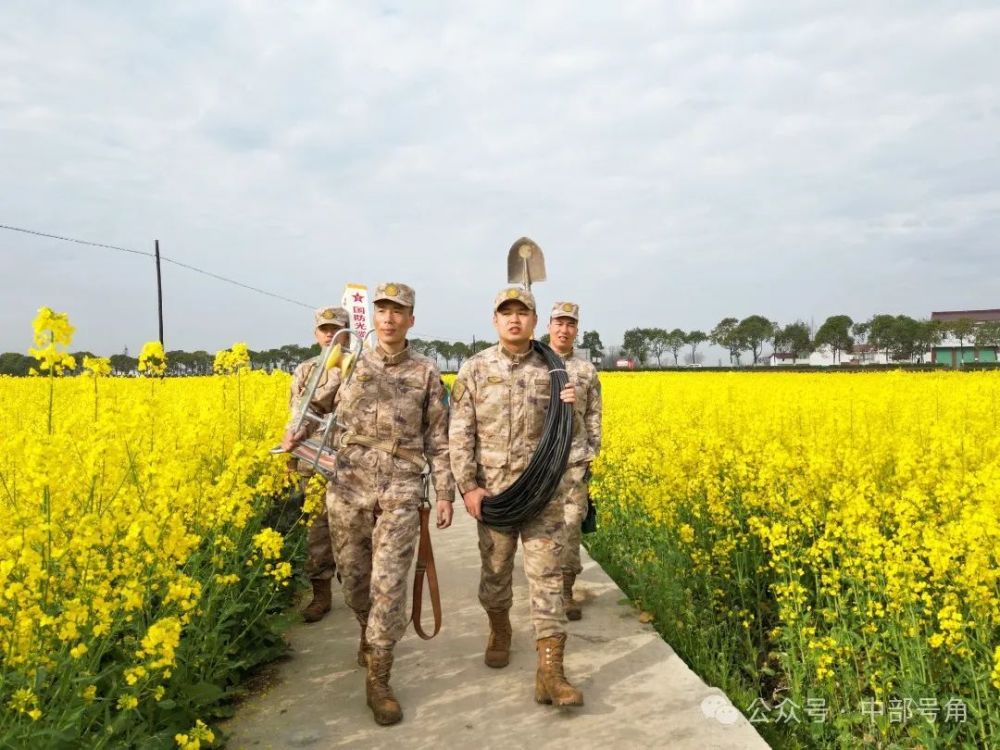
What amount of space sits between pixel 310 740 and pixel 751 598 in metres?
2.91

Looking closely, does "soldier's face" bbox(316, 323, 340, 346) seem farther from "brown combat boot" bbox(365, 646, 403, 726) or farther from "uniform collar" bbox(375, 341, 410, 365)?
"brown combat boot" bbox(365, 646, 403, 726)

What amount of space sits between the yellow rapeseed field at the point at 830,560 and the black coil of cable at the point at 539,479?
1.21m

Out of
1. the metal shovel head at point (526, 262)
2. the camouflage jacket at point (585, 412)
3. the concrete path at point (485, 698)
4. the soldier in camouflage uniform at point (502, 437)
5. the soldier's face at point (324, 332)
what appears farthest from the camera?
the metal shovel head at point (526, 262)

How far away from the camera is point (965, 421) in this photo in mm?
6047

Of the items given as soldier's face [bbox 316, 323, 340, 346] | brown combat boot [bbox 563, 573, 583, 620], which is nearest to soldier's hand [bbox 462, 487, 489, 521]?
brown combat boot [bbox 563, 573, 583, 620]

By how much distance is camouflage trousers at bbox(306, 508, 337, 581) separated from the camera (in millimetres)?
4133

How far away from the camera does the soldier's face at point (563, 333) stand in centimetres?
434

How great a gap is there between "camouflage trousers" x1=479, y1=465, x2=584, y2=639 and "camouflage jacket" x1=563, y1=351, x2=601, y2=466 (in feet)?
1.33

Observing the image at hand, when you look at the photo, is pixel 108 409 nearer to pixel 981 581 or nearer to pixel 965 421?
pixel 981 581

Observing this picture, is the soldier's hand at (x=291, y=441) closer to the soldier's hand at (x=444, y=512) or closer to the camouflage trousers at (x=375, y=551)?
the camouflage trousers at (x=375, y=551)

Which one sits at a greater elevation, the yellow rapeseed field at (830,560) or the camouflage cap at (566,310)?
the camouflage cap at (566,310)

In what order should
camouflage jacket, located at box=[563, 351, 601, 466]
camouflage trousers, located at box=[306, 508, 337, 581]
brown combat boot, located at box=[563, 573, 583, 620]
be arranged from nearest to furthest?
camouflage jacket, located at box=[563, 351, 601, 466]
brown combat boot, located at box=[563, 573, 583, 620]
camouflage trousers, located at box=[306, 508, 337, 581]

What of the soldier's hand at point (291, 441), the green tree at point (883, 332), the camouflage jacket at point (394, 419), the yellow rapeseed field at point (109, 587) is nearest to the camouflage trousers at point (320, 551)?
the yellow rapeseed field at point (109, 587)

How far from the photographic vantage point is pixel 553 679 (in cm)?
287
